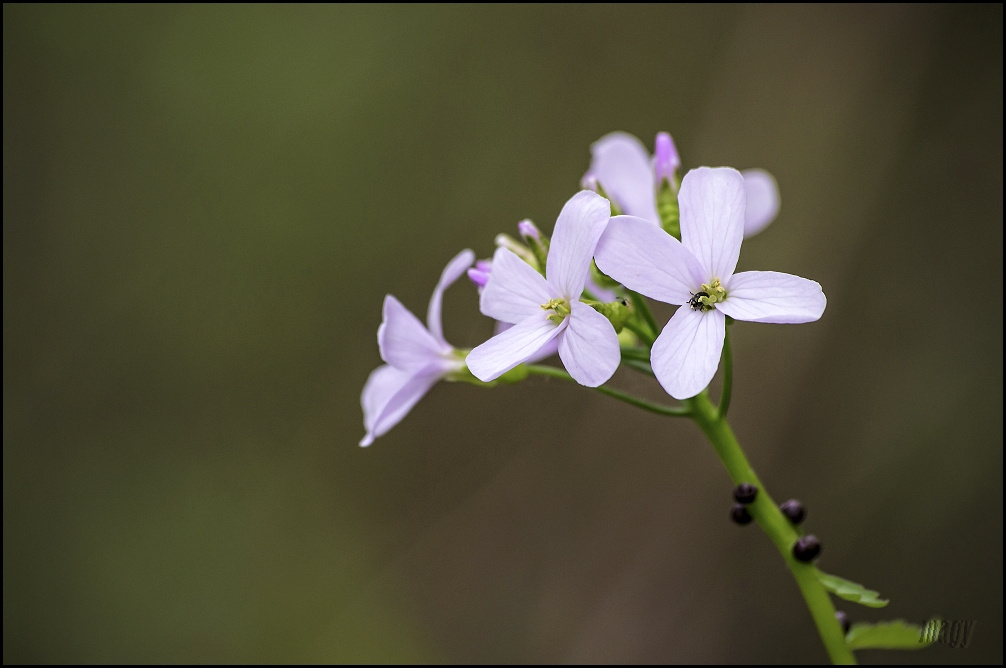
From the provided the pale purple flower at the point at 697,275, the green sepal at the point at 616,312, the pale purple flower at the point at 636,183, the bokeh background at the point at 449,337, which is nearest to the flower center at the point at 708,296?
the pale purple flower at the point at 697,275

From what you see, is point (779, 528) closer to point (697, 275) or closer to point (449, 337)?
point (697, 275)

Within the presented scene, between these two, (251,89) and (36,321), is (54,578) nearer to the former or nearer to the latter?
(36,321)

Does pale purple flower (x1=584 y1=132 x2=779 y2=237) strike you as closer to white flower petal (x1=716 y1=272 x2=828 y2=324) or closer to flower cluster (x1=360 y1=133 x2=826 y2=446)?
flower cluster (x1=360 y1=133 x2=826 y2=446)

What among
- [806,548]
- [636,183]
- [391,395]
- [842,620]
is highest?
[636,183]

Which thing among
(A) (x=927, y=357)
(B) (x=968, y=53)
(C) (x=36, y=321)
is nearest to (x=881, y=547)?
(A) (x=927, y=357)

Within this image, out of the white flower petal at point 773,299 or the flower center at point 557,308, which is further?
the flower center at point 557,308

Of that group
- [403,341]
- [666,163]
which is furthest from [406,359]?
[666,163]

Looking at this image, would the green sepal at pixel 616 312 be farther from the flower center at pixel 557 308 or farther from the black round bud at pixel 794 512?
the black round bud at pixel 794 512
